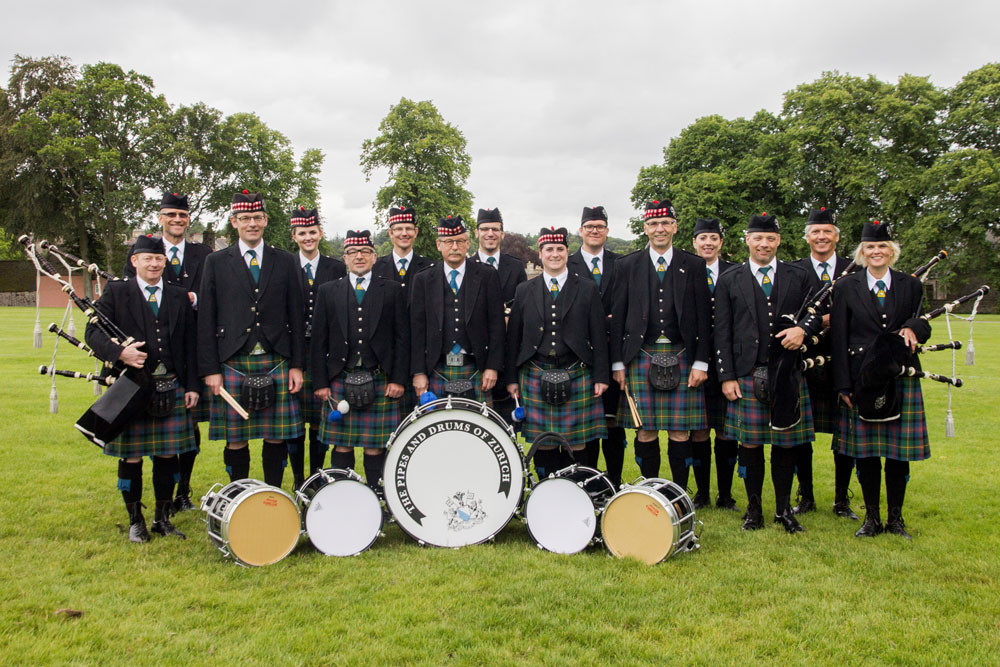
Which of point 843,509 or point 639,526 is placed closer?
point 639,526

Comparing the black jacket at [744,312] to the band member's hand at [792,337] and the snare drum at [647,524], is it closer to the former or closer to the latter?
the band member's hand at [792,337]

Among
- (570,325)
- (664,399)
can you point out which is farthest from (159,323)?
(664,399)

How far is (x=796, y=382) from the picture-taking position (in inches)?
178

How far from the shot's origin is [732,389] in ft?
15.7

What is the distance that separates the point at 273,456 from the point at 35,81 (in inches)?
1553

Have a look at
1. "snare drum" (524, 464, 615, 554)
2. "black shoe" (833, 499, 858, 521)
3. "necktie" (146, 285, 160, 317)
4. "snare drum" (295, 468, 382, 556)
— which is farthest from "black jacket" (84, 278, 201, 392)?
"black shoe" (833, 499, 858, 521)

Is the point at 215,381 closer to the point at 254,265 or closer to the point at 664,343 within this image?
the point at 254,265

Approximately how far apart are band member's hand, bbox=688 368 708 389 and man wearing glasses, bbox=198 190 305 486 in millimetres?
2699

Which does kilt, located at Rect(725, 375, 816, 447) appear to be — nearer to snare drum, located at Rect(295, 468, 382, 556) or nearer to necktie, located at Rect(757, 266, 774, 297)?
necktie, located at Rect(757, 266, 774, 297)

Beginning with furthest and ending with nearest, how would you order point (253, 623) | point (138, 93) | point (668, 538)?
point (138, 93) < point (668, 538) < point (253, 623)

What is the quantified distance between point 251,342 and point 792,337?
11.5 feet

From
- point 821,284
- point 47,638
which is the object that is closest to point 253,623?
point 47,638

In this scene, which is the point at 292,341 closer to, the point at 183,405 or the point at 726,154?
the point at 183,405

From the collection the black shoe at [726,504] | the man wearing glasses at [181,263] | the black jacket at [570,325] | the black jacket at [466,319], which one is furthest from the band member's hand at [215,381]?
the black shoe at [726,504]
